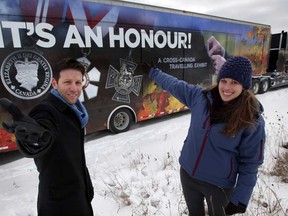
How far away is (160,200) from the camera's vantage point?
2.92 meters

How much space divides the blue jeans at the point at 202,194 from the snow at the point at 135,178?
2.10ft

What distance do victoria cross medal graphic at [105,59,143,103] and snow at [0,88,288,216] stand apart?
1.01m

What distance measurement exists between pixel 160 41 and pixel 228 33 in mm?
3457

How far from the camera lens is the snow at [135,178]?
2.77 m

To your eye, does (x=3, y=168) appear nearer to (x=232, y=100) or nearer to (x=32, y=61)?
(x=32, y=61)

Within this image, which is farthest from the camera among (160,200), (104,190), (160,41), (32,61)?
(160,41)

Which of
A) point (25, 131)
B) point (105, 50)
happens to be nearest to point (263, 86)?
point (105, 50)

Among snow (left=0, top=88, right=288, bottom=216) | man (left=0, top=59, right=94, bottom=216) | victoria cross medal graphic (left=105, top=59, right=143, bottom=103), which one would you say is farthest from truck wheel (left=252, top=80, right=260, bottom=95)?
man (left=0, top=59, right=94, bottom=216)

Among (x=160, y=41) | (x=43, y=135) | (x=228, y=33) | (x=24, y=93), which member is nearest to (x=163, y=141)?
(x=160, y=41)

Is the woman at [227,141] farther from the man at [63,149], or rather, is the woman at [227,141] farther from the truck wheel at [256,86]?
the truck wheel at [256,86]

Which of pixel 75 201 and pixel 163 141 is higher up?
pixel 75 201

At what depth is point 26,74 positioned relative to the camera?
13.0ft

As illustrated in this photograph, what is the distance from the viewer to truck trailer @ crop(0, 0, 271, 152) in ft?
12.7

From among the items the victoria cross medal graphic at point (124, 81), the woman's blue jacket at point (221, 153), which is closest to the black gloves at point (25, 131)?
the woman's blue jacket at point (221, 153)
